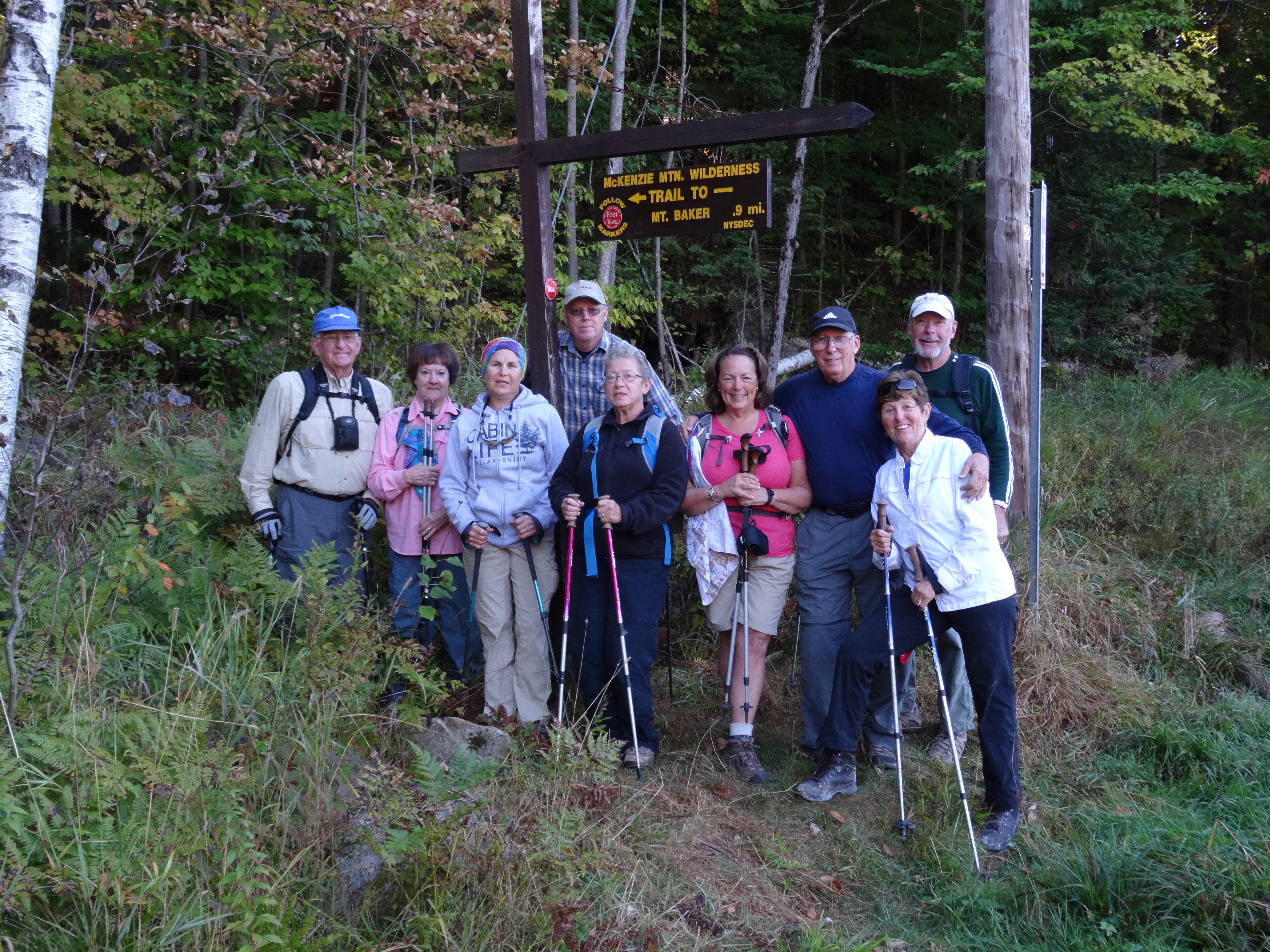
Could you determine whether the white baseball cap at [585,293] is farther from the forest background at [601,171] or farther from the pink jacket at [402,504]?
the forest background at [601,171]

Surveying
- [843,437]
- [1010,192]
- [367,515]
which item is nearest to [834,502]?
[843,437]

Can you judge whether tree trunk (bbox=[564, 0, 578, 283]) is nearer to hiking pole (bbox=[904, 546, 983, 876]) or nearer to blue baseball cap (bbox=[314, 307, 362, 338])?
blue baseball cap (bbox=[314, 307, 362, 338])

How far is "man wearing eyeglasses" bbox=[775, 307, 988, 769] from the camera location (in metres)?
4.62

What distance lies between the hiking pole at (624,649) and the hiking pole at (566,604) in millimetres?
171

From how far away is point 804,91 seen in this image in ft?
44.9

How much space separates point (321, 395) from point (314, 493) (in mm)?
530

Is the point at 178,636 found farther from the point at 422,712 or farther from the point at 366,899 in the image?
the point at 366,899

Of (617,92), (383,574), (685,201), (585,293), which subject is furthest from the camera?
(617,92)

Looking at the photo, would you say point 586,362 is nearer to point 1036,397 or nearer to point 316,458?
point 316,458

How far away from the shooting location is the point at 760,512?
15.6 feet

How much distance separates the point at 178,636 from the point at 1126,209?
1354 cm

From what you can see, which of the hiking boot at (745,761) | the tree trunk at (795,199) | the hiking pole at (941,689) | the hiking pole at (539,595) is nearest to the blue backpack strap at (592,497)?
the hiking pole at (539,595)

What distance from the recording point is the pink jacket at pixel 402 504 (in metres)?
5.00

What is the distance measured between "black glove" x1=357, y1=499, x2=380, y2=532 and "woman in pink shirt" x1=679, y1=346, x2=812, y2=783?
5.49 feet
